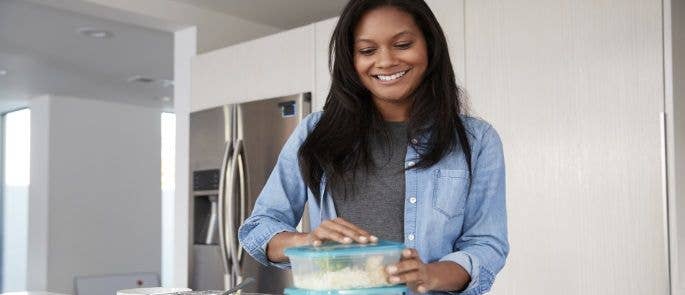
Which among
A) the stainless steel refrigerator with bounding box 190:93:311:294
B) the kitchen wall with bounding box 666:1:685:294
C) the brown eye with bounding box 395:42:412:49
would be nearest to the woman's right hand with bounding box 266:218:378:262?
the brown eye with bounding box 395:42:412:49

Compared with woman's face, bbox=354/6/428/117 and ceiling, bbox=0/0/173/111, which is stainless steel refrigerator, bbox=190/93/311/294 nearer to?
ceiling, bbox=0/0/173/111

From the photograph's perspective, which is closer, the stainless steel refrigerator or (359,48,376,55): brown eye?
(359,48,376,55): brown eye

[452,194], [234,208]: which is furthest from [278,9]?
[452,194]

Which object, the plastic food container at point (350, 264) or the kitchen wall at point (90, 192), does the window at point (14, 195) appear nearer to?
the kitchen wall at point (90, 192)

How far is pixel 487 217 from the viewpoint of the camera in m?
1.26

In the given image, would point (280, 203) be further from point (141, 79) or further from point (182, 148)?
point (141, 79)

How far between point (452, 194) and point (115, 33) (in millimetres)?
4285

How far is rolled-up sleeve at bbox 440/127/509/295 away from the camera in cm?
122

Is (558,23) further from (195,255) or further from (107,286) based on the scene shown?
(107,286)

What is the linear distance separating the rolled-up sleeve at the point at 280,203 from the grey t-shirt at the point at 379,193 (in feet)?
0.29

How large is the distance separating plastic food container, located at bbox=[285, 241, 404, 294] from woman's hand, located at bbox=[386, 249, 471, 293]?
1 cm

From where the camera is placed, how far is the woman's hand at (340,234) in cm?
99

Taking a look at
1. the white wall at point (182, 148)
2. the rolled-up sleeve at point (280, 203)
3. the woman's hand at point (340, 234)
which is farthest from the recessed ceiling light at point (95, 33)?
the woman's hand at point (340, 234)

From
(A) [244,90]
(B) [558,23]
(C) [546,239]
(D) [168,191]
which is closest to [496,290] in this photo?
(C) [546,239]
